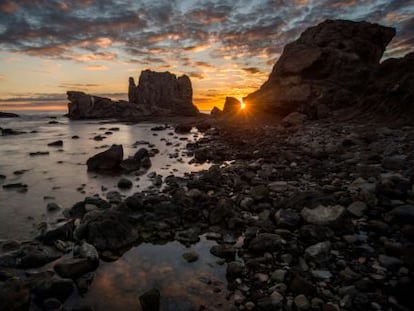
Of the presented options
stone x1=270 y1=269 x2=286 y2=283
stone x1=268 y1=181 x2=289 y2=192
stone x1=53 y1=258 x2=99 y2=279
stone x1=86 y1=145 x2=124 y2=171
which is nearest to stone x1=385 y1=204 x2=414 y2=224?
stone x1=270 y1=269 x2=286 y2=283

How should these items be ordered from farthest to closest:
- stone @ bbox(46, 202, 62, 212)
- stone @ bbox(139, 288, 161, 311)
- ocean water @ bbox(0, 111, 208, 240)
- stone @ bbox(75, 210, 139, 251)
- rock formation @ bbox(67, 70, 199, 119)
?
rock formation @ bbox(67, 70, 199, 119)
stone @ bbox(46, 202, 62, 212)
ocean water @ bbox(0, 111, 208, 240)
stone @ bbox(75, 210, 139, 251)
stone @ bbox(139, 288, 161, 311)

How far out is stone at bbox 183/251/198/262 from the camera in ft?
23.4

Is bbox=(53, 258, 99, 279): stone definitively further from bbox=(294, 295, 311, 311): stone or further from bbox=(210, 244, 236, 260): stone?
bbox=(294, 295, 311, 311): stone

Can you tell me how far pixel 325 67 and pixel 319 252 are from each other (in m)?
37.2

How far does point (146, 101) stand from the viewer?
142 meters

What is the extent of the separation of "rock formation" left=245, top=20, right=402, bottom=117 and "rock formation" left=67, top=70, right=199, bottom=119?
7958 centimetres

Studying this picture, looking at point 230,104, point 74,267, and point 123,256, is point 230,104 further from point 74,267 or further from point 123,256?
point 74,267

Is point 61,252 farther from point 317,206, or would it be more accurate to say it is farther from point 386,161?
point 386,161

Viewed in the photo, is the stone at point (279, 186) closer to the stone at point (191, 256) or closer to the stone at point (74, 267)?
the stone at point (191, 256)

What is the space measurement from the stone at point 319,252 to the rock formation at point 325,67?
2746 centimetres

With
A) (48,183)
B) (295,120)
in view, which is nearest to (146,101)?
(295,120)

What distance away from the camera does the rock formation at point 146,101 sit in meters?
119

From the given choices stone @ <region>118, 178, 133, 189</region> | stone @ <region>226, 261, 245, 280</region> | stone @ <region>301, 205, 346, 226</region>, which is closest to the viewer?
stone @ <region>226, 261, 245, 280</region>

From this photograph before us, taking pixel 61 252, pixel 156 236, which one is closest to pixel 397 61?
pixel 156 236
